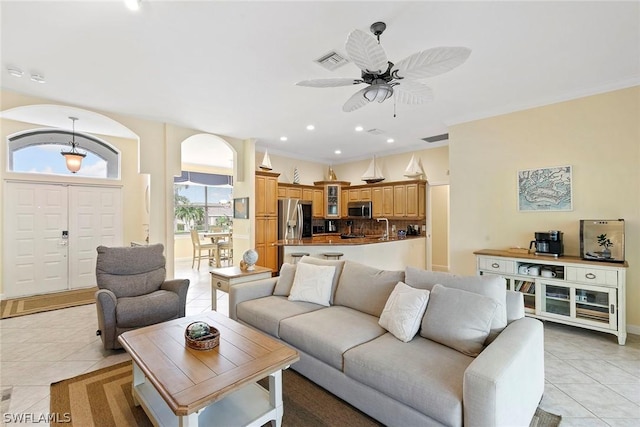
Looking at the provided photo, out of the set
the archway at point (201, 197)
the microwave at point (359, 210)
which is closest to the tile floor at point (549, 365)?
the microwave at point (359, 210)

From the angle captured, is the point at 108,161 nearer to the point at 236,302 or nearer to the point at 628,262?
the point at 236,302

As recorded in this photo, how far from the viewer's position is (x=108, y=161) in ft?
19.6

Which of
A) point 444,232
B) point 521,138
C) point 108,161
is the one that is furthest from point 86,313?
point 444,232

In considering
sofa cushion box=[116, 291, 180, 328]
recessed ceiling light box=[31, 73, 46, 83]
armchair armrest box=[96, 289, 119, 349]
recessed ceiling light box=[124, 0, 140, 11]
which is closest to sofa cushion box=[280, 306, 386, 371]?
sofa cushion box=[116, 291, 180, 328]

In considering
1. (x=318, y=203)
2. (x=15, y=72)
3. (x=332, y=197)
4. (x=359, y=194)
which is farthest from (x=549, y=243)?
(x=15, y=72)

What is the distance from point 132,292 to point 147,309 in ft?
1.54

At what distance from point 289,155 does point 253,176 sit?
1837 mm

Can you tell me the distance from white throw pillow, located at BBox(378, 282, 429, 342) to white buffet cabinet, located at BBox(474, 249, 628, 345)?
2.25 m

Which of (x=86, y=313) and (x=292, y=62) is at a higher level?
(x=292, y=62)

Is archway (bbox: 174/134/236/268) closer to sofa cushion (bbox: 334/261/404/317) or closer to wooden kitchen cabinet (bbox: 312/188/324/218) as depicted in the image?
wooden kitchen cabinet (bbox: 312/188/324/218)

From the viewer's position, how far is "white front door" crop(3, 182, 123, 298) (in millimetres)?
4910

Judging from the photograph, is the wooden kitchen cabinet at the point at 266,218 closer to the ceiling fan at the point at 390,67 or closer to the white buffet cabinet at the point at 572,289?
the ceiling fan at the point at 390,67

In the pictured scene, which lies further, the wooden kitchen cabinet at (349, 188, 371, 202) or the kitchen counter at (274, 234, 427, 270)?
the wooden kitchen cabinet at (349, 188, 371, 202)

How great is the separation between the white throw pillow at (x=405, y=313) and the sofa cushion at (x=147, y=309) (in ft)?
7.82
